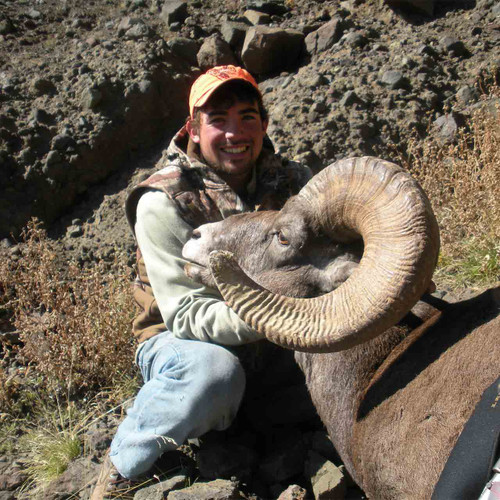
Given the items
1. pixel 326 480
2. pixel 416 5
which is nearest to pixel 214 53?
pixel 416 5

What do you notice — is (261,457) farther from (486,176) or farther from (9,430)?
(486,176)

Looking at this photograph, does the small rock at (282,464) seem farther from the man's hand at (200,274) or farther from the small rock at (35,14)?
the small rock at (35,14)

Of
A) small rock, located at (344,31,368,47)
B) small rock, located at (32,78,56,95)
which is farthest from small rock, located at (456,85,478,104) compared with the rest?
small rock, located at (32,78,56,95)

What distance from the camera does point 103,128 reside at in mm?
7648

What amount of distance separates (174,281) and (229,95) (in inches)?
50.6

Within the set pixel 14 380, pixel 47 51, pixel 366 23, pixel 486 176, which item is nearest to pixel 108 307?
pixel 14 380

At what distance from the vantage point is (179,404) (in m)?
3.75

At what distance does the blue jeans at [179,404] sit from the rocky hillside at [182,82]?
9.89 ft

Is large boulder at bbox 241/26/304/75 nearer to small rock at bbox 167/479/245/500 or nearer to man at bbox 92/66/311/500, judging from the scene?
man at bbox 92/66/311/500

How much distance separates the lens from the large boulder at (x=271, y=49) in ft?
26.9

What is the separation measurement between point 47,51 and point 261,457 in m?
6.48

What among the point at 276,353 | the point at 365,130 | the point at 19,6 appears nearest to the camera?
the point at 276,353

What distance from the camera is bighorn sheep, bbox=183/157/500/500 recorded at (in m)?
2.84

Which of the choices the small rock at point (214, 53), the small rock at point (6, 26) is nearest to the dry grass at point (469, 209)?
the small rock at point (214, 53)
